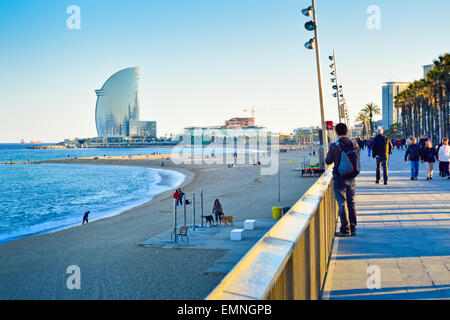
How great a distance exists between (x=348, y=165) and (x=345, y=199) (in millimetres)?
536

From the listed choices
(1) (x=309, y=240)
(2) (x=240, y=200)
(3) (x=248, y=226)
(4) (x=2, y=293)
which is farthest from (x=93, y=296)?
(2) (x=240, y=200)

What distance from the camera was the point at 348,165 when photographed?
5.45m

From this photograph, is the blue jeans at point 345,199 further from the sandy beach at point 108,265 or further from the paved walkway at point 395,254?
the sandy beach at point 108,265

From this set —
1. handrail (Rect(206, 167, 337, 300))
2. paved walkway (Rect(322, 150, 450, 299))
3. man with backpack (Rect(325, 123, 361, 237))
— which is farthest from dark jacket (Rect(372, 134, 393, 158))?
handrail (Rect(206, 167, 337, 300))

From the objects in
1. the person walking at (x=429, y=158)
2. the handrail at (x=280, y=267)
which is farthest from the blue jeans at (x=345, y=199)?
the person walking at (x=429, y=158)

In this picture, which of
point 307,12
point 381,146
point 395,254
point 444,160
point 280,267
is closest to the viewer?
point 280,267

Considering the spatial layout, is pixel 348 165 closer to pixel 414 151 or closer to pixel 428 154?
pixel 414 151

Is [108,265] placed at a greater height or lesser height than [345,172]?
lesser

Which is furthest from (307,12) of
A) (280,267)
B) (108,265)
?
(280,267)

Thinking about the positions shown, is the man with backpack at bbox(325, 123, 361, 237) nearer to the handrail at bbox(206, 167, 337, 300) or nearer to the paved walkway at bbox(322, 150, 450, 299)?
the paved walkway at bbox(322, 150, 450, 299)

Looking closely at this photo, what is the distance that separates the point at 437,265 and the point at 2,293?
9.89 meters

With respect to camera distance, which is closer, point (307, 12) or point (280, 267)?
point (280, 267)

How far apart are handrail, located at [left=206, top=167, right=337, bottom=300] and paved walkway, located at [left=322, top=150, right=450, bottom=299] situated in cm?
61

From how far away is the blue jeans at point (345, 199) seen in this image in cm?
561
